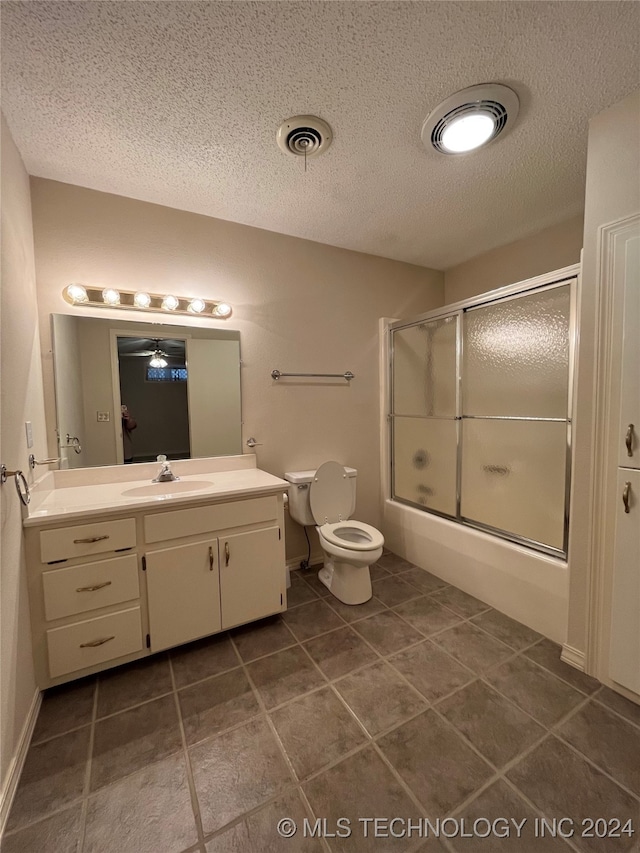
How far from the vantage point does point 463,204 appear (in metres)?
2.04

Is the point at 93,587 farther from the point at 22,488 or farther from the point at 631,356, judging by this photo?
the point at 631,356

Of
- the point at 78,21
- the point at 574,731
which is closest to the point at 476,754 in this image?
the point at 574,731

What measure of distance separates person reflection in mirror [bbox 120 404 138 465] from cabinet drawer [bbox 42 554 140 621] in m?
0.67

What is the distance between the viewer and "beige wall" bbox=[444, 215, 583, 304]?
88.2 inches

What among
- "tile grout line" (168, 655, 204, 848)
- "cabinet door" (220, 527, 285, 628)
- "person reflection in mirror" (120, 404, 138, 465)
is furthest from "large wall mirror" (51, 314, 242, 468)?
"tile grout line" (168, 655, 204, 848)

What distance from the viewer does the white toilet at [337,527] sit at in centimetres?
205

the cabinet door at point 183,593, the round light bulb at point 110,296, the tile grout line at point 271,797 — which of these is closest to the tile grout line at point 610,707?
the tile grout line at point 271,797

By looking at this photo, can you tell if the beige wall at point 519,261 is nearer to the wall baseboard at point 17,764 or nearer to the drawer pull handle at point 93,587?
the drawer pull handle at point 93,587

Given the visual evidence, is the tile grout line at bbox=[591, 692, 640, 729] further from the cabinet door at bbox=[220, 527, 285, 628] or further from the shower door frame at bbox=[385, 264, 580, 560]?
the cabinet door at bbox=[220, 527, 285, 628]

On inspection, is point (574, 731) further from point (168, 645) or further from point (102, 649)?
point (102, 649)

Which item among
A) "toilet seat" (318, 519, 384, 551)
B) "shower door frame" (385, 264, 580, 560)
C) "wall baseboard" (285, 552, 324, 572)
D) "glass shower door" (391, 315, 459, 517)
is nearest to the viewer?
"shower door frame" (385, 264, 580, 560)

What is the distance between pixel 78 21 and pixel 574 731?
2.90m

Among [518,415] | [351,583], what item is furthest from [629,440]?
[351,583]

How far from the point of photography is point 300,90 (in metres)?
1.28
